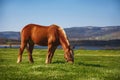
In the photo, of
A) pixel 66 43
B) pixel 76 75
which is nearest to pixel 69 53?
pixel 66 43

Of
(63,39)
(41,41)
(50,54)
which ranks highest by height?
(63,39)

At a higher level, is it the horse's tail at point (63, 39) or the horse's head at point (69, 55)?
the horse's tail at point (63, 39)

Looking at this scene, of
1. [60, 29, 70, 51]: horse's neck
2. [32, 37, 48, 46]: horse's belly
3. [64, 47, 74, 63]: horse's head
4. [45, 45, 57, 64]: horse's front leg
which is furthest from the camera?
[32, 37, 48, 46]: horse's belly

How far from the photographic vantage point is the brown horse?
2557 cm

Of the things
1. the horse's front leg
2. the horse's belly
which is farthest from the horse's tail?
the horse's belly

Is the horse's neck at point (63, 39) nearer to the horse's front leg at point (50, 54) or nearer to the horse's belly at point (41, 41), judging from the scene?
the horse's front leg at point (50, 54)

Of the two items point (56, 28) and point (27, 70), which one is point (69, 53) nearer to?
point (56, 28)

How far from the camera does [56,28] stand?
26500 mm

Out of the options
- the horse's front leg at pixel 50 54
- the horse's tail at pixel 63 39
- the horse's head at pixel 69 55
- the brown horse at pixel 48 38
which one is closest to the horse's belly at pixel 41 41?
the brown horse at pixel 48 38

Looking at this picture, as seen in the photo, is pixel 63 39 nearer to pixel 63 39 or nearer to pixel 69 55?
pixel 63 39

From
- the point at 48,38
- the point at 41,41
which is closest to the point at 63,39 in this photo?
the point at 48,38

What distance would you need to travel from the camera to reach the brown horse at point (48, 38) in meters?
25.6

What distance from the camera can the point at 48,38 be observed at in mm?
26547

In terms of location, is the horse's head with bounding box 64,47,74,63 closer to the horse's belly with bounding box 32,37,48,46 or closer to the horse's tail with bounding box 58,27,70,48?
the horse's tail with bounding box 58,27,70,48
